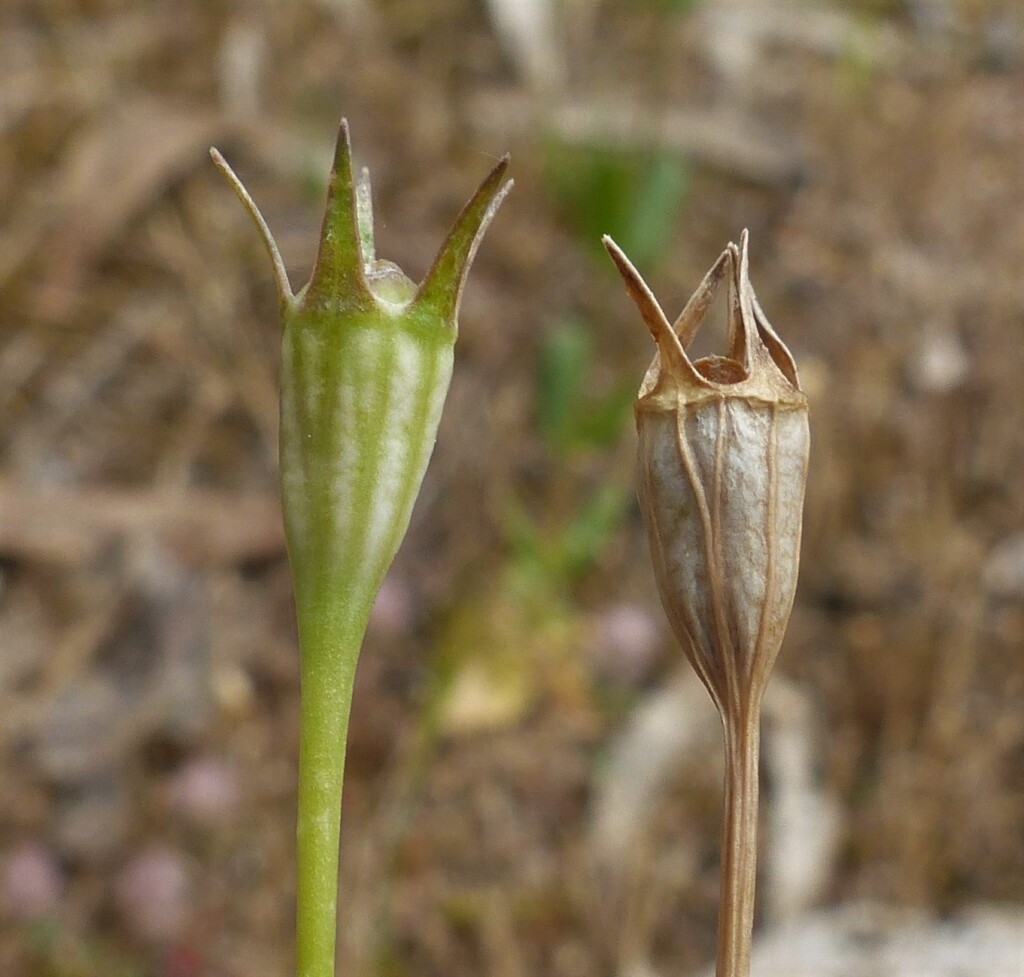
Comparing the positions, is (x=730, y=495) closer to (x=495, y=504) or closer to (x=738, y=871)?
(x=738, y=871)

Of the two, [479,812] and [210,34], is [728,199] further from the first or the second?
[479,812]

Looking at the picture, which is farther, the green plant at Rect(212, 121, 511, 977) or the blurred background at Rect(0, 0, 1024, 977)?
the blurred background at Rect(0, 0, 1024, 977)

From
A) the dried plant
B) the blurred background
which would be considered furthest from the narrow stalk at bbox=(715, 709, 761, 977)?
the blurred background

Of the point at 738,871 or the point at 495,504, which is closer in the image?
the point at 738,871

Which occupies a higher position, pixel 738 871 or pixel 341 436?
pixel 341 436

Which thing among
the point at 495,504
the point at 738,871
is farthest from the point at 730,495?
the point at 495,504

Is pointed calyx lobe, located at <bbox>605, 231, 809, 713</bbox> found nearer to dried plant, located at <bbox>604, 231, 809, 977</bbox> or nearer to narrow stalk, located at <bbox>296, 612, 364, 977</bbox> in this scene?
dried plant, located at <bbox>604, 231, 809, 977</bbox>

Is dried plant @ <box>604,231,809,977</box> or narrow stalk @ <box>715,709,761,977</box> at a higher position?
dried plant @ <box>604,231,809,977</box>

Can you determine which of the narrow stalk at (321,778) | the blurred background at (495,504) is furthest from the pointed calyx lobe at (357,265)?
the blurred background at (495,504)
